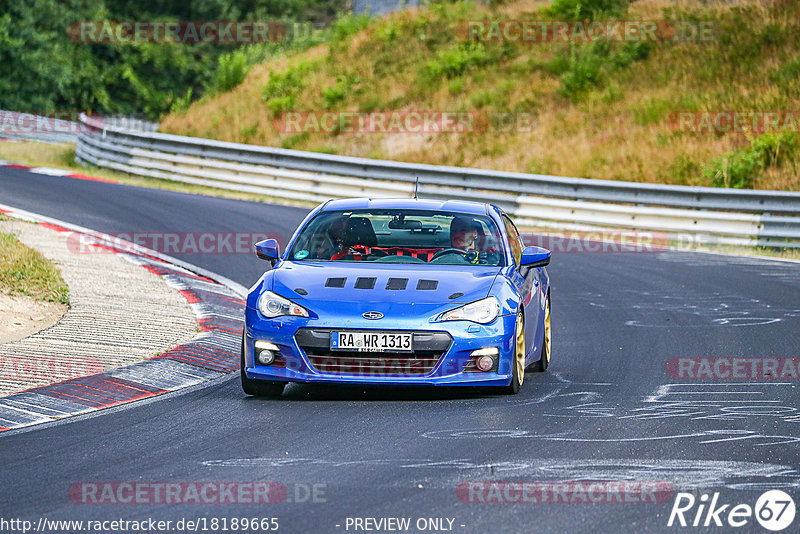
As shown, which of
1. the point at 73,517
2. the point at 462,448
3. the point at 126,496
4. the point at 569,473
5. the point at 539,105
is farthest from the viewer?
the point at 539,105

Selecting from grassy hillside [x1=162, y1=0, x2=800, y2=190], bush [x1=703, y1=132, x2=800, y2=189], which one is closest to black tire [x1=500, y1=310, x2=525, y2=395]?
grassy hillside [x1=162, y1=0, x2=800, y2=190]

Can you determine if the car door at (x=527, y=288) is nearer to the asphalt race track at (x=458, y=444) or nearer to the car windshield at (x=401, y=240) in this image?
the car windshield at (x=401, y=240)

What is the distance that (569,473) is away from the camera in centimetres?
638

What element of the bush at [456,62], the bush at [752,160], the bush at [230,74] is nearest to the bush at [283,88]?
the bush at [230,74]

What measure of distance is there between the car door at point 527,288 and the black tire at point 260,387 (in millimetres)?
1919

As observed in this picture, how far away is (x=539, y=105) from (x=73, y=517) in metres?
27.7

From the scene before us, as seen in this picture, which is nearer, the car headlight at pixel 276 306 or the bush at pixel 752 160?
the car headlight at pixel 276 306

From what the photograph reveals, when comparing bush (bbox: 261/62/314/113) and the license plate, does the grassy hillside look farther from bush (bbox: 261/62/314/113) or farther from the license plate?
the license plate

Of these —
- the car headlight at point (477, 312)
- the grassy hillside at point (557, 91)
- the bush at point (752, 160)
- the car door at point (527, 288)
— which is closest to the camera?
the car headlight at point (477, 312)

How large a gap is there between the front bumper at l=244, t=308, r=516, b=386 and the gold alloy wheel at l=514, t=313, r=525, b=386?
31 cm

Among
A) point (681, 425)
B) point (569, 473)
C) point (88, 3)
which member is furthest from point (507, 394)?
point (88, 3)

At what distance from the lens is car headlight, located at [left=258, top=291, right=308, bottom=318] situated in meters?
8.59

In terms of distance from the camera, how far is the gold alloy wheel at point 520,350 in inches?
351

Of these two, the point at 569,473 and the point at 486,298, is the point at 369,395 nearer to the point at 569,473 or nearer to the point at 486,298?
the point at 486,298
